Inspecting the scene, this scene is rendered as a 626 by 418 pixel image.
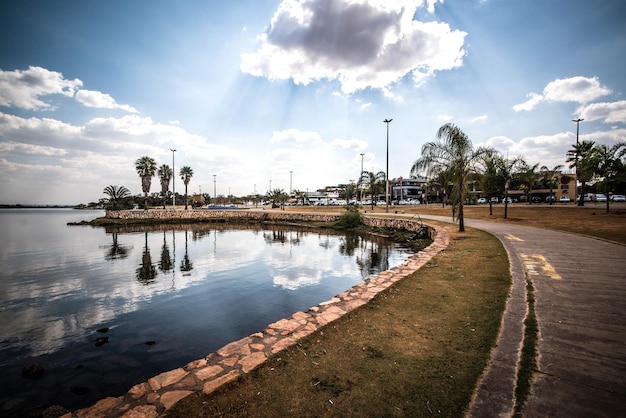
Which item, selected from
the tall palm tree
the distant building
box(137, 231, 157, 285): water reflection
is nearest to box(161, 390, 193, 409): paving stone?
box(137, 231, 157, 285): water reflection

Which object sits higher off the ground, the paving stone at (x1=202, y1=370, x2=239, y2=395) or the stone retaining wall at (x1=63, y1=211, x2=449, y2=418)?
the paving stone at (x1=202, y1=370, x2=239, y2=395)

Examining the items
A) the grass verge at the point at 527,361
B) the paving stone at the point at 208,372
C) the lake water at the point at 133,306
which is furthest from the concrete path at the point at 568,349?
the lake water at the point at 133,306

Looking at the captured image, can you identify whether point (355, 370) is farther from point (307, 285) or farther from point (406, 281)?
point (307, 285)

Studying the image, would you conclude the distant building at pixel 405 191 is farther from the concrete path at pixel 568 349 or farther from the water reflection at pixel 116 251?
the concrete path at pixel 568 349

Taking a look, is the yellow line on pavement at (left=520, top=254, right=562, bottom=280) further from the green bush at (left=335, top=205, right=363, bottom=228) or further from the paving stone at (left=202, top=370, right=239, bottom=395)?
the green bush at (left=335, top=205, right=363, bottom=228)

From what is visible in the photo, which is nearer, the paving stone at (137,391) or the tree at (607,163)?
the paving stone at (137,391)

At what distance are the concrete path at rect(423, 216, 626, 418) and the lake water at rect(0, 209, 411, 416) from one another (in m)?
5.81

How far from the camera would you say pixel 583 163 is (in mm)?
35062

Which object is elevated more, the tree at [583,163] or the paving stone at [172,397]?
the tree at [583,163]

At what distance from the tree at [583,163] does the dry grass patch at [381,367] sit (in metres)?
39.8

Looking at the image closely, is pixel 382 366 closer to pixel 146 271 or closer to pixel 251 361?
pixel 251 361

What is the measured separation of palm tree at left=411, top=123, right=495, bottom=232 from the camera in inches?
760

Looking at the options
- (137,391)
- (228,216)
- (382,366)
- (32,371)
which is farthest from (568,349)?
(228,216)

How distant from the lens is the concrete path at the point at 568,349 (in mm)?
2998
